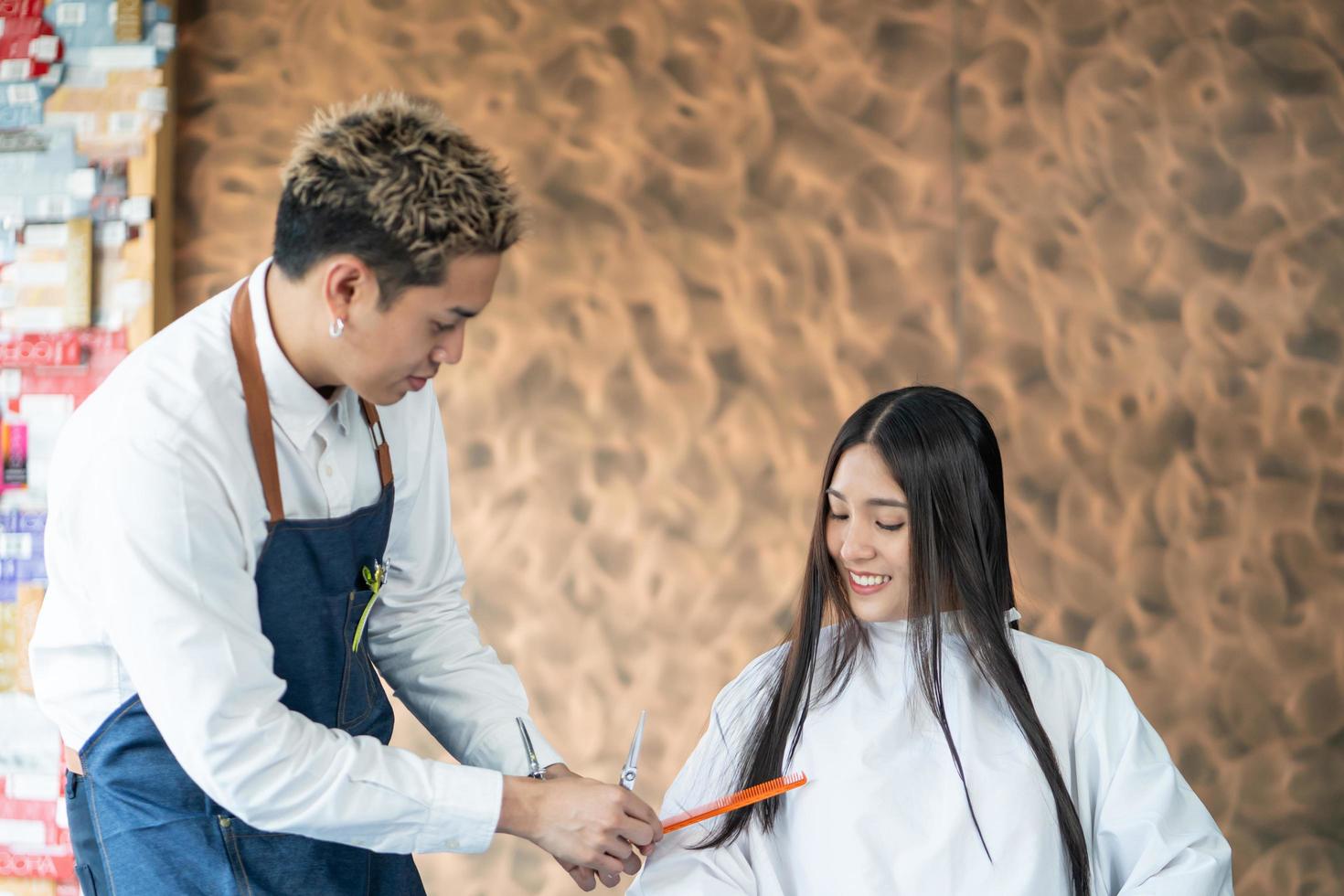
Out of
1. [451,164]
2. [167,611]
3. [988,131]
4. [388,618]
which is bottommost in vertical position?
[388,618]

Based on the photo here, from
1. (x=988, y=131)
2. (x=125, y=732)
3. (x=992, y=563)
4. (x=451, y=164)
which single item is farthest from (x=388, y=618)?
(x=988, y=131)

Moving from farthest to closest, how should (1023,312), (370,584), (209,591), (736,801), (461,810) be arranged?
(1023,312) → (736,801) → (370,584) → (461,810) → (209,591)

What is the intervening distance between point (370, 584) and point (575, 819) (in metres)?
0.42

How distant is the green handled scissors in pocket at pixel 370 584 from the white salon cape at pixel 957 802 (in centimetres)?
56

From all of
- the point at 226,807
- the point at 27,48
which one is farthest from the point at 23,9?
the point at 226,807

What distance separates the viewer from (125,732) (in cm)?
148

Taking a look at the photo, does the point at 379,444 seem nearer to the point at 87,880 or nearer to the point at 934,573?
the point at 87,880

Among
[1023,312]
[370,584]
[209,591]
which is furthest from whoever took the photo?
[1023,312]

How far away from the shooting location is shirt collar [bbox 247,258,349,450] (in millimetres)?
1514

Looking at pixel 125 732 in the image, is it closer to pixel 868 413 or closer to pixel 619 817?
pixel 619 817

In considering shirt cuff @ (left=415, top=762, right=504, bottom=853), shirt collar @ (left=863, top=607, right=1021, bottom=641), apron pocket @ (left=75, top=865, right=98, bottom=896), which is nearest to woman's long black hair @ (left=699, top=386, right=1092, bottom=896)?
shirt collar @ (left=863, top=607, right=1021, bottom=641)

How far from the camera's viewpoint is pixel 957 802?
5.95 ft

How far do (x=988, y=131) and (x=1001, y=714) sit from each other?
178 cm

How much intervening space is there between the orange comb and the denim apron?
47 centimetres
